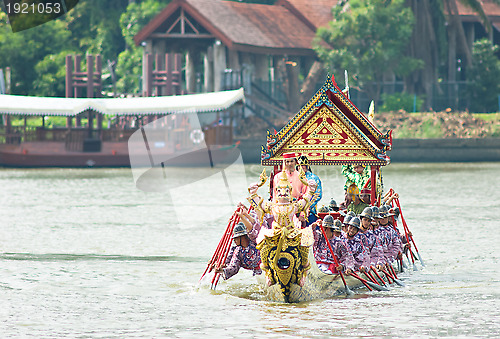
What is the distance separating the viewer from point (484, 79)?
5059 centimetres

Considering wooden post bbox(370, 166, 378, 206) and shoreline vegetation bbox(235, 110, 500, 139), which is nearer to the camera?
wooden post bbox(370, 166, 378, 206)

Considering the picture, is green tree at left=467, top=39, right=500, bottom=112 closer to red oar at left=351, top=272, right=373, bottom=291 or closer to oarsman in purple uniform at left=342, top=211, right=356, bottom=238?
oarsman in purple uniform at left=342, top=211, right=356, bottom=238

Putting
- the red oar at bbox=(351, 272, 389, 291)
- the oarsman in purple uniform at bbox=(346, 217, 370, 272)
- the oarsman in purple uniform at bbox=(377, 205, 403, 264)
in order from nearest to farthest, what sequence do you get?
the oarsman in purple uniform at bbox=(346, 217, 370, 272) → the red oar at bbox=(351, 272, 389, 291) → the oarsman in purple uniform at bbox=(377, 205, 403, 264)

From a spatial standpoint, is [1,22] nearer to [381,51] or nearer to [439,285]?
[381,51]

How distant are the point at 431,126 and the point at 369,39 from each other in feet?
18.0

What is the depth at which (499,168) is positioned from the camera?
4306 centimetres

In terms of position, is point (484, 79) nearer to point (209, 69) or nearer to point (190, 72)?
point (209, 69)

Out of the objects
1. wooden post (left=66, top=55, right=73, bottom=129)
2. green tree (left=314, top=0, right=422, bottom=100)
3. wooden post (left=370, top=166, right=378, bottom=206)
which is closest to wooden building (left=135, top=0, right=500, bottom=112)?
green tree (left=314, top=0, right=422, bottom=100)

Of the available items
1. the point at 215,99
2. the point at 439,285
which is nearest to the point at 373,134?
the point at 439,285

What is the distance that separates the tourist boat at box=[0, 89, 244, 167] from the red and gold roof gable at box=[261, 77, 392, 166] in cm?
2567

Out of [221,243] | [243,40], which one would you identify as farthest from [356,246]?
[243,40]

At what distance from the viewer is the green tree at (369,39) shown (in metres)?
48.4

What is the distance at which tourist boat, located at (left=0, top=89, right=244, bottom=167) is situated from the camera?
142ft

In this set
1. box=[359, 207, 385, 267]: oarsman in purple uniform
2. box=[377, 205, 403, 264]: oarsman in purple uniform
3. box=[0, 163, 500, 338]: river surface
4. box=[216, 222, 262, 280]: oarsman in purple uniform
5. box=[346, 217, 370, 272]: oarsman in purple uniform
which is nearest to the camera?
box=[0, 163, 500, 338]: river surface
